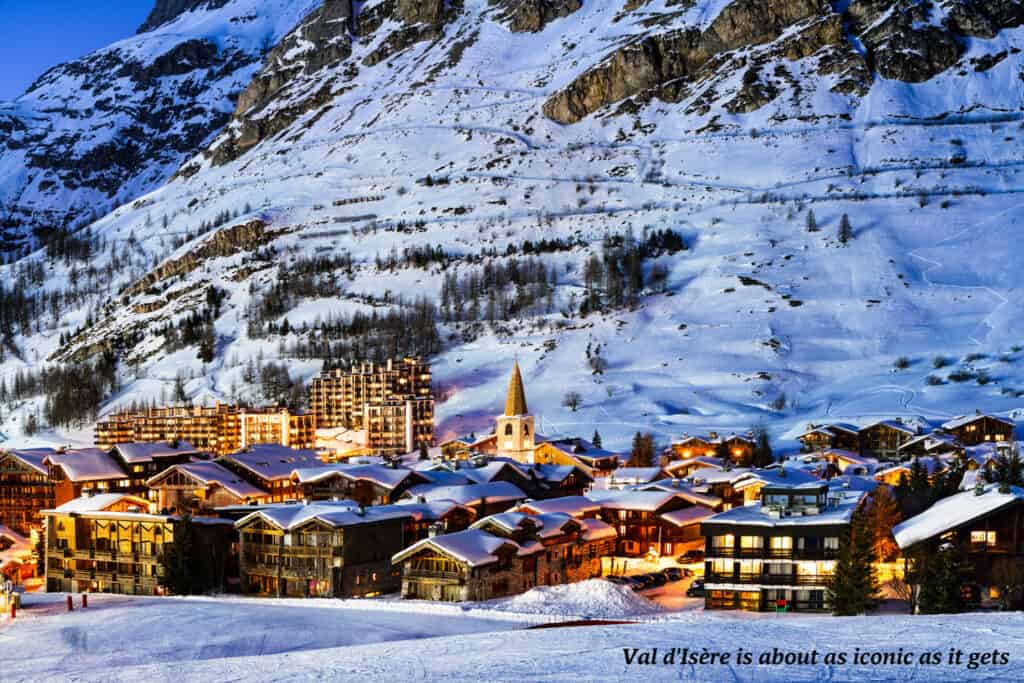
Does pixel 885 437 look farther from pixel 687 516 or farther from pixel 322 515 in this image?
pixel 322 515

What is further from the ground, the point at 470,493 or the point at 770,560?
the point at 470,493

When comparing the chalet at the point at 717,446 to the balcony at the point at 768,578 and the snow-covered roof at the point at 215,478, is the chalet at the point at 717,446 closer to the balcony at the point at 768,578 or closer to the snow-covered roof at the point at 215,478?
the snow-covered roof at the point at 215,478

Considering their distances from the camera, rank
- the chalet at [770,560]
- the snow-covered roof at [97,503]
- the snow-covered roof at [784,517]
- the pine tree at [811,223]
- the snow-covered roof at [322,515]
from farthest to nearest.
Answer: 1. the pine tree at [811,223]
2. the snow-covered roof at [97,503]
3. the snow-covered roof at [322,515]
4. the snow-covered roof at [784,517]
5. the chalet at [770,560]

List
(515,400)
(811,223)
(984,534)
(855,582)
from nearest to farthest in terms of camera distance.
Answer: (855,582) → (984,534) → (515,400) → (811,223)

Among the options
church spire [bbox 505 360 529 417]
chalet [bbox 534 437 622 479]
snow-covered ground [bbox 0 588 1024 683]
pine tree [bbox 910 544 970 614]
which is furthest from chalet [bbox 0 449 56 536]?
pine tree [bbox 910 544 970 614]

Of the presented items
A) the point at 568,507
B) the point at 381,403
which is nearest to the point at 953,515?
the point at 568,507

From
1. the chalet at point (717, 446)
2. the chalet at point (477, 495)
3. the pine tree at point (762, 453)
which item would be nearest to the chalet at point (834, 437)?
the pine tree at point (762, 453)
